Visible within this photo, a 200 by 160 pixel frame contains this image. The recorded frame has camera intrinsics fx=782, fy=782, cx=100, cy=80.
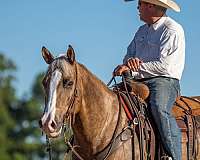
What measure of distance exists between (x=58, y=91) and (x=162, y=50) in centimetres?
220

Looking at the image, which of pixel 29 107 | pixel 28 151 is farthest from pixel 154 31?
pixel 29 107

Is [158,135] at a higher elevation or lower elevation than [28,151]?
lower

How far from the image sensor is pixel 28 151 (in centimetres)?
9262

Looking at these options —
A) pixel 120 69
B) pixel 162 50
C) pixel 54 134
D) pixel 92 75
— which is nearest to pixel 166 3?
pixel 162 50

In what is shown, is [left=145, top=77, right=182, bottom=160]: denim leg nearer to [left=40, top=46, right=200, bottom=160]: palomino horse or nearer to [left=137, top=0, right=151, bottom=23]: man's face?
[left=40, top=46, right=200, bottom=160]: palomino horse

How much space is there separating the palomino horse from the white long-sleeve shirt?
797mm

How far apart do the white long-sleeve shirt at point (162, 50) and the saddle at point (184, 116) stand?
32cm

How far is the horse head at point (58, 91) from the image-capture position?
33.8ft

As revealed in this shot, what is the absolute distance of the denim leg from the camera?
38.2 ft

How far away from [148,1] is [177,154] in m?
2.45

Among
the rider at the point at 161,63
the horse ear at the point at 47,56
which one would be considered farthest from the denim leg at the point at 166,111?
the horse ear at the point at 47,56

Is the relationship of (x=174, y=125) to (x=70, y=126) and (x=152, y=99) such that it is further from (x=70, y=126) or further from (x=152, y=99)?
(x=70, y=126)

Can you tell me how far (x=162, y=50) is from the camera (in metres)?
12.0

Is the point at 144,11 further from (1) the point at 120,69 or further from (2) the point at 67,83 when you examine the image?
(2) the point at 67,83
